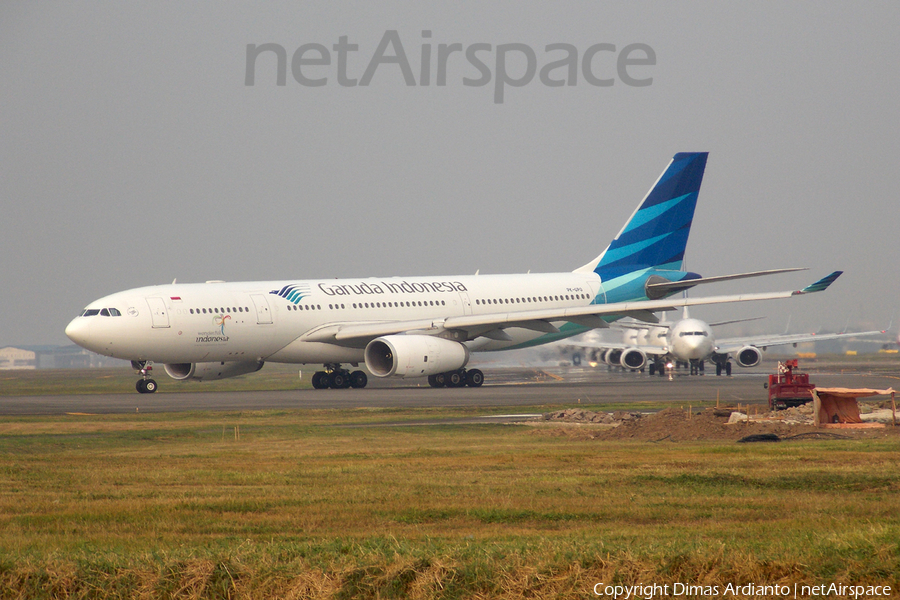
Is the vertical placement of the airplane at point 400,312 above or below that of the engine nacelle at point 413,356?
above

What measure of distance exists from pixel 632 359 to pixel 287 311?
26646mm

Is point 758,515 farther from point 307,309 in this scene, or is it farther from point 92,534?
point 307,309

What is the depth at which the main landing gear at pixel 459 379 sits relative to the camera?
3916 centimetres

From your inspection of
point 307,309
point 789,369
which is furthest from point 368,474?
point 307,309

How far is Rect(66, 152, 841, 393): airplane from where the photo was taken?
3431 cm

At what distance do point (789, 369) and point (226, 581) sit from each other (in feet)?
60.8

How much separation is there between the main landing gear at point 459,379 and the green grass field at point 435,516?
20.1 meters

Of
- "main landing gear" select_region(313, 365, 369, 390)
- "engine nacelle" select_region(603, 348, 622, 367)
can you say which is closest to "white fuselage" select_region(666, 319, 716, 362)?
"engine nacelle" select_region(603, 348, 622, 367)

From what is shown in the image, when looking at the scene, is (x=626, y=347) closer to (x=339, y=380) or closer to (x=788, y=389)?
(x=339, y=380)

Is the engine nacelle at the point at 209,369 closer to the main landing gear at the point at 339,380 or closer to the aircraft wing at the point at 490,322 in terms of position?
the main landing gear at the point at 339,380

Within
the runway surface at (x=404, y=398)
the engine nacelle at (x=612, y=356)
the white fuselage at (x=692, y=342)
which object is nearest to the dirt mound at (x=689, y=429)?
the runway surface at (x=404, y=398)

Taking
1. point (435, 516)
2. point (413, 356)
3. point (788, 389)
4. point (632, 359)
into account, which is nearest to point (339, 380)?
point (413, 356)

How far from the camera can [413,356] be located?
3528cm

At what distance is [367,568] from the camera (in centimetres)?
823
